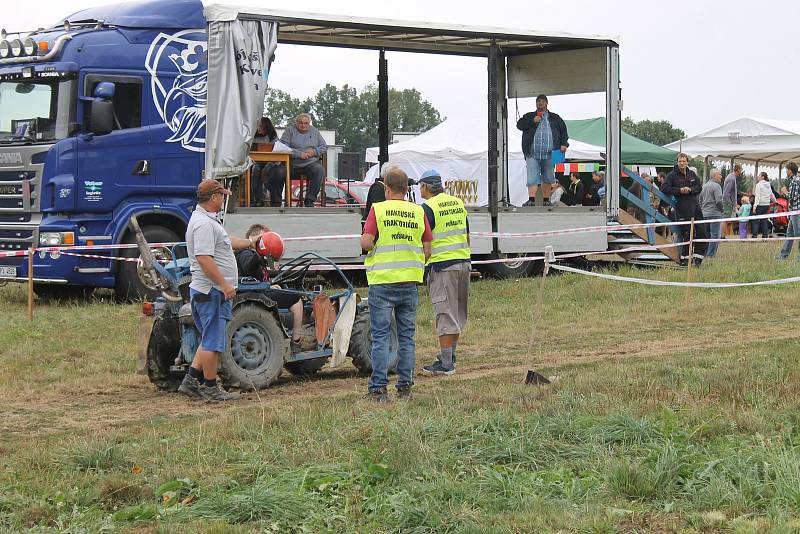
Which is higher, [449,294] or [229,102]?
[229,102]

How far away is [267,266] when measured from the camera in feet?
31.1

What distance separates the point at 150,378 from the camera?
9.12 m

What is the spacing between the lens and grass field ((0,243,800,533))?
5.26m

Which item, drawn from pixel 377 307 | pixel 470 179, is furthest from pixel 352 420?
pixel 470 179

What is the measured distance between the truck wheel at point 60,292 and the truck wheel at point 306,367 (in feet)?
21.1

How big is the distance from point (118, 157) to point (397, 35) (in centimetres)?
440

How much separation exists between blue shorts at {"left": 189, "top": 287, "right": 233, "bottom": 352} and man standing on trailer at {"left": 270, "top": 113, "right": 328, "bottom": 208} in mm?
7382

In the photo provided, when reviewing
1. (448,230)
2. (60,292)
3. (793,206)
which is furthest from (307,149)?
(793,206)

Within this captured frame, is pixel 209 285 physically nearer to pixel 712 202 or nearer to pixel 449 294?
pixel 449 294

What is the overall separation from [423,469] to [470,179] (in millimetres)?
22095

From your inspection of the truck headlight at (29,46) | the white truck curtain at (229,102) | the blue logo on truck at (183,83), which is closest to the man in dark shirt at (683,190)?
the white truck curtain at (229,102)

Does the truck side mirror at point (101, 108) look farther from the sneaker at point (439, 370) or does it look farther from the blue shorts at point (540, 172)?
the blue shorts at point (540, 172)

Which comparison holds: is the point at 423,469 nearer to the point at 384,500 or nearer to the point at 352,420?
the point at 384,500

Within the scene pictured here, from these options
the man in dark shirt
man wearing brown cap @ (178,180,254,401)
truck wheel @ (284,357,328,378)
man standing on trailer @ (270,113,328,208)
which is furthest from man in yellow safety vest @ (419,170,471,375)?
the man in dark shirt
